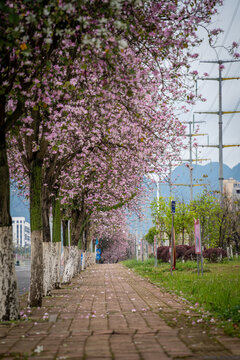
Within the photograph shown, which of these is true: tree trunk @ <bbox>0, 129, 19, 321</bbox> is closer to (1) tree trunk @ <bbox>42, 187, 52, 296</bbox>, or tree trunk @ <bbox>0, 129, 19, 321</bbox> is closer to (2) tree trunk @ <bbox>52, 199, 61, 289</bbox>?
(1) tree trunk @ <bbox>42, 187, 52, 296</bbox>

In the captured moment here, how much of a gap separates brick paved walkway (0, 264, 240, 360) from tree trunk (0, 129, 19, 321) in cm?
43

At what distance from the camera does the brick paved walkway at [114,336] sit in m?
5.74

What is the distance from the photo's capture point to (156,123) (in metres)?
16.0

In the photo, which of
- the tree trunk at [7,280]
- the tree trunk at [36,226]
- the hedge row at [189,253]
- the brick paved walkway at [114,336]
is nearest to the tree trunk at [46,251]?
the tree trunk at [36,226]

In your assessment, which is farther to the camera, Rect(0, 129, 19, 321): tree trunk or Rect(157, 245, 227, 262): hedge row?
Rect(157, 245, 227, 262): hedge row

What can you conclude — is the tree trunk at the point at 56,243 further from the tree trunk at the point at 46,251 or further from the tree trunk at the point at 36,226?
the tree trunk at the point at 36,226

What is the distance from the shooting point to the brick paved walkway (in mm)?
5738

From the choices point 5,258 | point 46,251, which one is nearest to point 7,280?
point 5,258

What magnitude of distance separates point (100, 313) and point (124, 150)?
7.89 meters

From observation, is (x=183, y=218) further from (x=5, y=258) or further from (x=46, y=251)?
(x=5, y=258)

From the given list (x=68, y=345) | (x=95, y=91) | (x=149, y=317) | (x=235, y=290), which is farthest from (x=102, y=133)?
(x=68, y=345)

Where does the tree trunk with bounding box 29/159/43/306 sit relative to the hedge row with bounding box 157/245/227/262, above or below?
above

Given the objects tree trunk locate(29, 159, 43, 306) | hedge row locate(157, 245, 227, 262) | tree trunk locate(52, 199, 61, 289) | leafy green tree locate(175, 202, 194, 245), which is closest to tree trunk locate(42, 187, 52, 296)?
tree trunk locate(52, 199, 61, 289)

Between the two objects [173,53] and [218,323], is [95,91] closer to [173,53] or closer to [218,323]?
[173,53]
